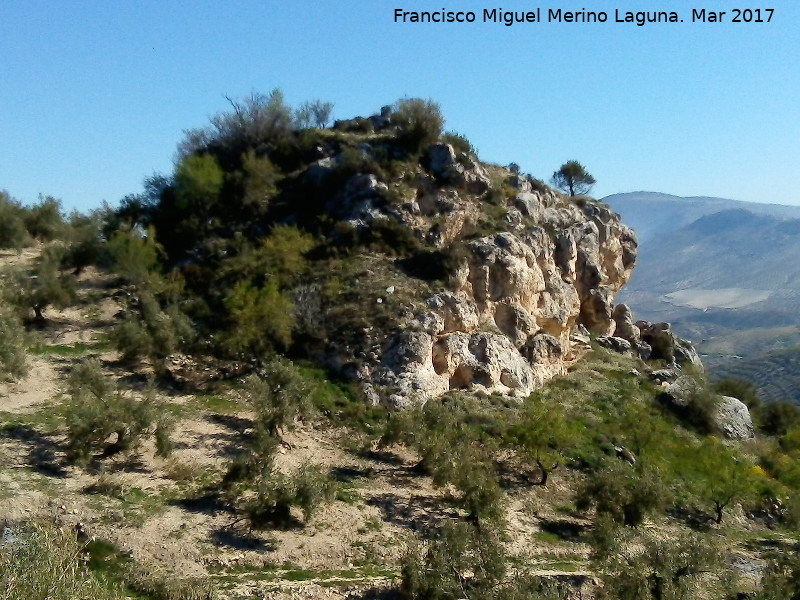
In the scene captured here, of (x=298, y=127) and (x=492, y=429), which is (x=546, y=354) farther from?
(x=298, y=127)

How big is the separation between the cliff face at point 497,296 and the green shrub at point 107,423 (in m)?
9.04

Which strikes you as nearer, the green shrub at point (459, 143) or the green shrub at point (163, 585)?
the green shrub at point (163, 585)

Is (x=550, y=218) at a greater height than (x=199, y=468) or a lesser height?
greater

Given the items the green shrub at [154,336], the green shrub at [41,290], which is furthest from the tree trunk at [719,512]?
the green shrub at [41,290]

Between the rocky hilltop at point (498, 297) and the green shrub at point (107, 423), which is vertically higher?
the rocky hilltop at point (498, 297)

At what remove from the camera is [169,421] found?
22.0 m

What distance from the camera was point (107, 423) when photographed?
19766mm

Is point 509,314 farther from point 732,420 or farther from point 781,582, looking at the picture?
point 781,582

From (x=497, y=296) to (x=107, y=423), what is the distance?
20.1 meters

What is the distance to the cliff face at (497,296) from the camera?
2889 cm

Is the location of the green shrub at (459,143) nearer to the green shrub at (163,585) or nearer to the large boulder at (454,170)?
the large boulder at (454,170)

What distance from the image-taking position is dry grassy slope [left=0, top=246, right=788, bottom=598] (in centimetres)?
1700

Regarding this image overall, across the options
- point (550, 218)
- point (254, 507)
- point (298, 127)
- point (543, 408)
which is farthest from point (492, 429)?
point (298, 127)

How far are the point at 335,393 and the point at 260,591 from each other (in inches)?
457
